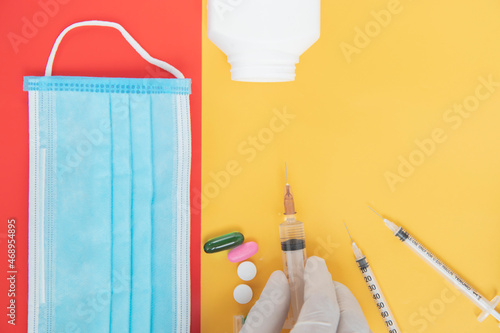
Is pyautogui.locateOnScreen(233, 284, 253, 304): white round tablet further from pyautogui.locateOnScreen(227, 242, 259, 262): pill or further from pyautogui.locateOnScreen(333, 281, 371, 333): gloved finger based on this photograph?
pyautogui.locateOnScreen(333, 281, 371, 333): gloved finger

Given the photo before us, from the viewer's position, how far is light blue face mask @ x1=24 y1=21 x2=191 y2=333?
965mm

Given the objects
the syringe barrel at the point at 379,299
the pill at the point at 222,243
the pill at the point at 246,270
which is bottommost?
the syringe barrel at the point at 379,299

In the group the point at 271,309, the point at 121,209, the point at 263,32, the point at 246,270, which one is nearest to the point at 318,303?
the point at 271,309

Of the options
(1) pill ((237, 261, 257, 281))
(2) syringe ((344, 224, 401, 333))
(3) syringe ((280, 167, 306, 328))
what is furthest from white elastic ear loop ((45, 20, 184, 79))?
(2) syringe ((344, 224, 401, 333))

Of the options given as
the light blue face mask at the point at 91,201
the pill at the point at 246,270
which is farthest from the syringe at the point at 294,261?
the light blue face mask at the point at 91,201

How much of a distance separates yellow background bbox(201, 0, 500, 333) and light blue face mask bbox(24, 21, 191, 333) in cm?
18

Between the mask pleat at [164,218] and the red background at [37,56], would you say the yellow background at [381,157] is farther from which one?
the red background at [37,56]

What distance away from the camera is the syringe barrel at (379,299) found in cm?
108

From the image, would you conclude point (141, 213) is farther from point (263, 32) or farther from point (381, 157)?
point (381, 157)

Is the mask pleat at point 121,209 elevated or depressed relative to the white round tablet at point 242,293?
elevated

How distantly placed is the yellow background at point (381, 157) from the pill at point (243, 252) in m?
0.04

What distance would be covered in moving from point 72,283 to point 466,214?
1114mm

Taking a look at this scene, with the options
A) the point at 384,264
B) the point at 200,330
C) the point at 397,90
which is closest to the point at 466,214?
the point at 384,264

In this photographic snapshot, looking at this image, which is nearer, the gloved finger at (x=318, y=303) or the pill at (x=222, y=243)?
the gloved finger at (x=318, y=303)
